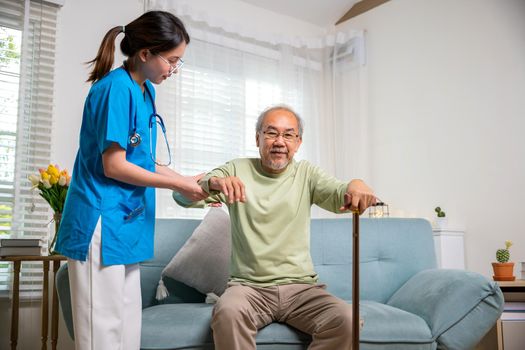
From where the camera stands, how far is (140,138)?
59.1 inches

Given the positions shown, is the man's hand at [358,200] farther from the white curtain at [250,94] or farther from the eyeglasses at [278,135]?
the white curtain at [250,94]

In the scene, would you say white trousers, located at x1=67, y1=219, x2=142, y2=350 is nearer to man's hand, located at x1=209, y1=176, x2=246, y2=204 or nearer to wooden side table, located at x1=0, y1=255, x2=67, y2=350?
man's hand, located at x1=209, y1=176, x2=246, y2=204

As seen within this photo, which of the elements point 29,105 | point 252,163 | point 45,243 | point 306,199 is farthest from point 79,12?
point 306,199

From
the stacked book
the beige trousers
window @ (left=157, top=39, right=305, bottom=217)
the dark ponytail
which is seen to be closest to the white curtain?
window @ (left=157, top=39, right=305, bottom=217)

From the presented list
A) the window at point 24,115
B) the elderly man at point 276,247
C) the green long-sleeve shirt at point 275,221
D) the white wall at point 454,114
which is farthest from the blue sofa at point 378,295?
the white wall at point 454,114

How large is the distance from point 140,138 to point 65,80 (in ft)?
7.38

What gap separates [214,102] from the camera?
166 inches

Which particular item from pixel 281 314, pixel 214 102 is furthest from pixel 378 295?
pixel 214 102

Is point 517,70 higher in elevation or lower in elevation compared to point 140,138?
higher

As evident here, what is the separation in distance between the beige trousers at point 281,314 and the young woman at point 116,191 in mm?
339

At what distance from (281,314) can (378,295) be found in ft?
2.38

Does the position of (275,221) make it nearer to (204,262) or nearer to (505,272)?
(204,262)

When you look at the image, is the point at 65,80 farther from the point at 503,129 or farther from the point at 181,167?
the point at 503,129

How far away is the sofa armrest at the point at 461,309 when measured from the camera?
197 centimetres
